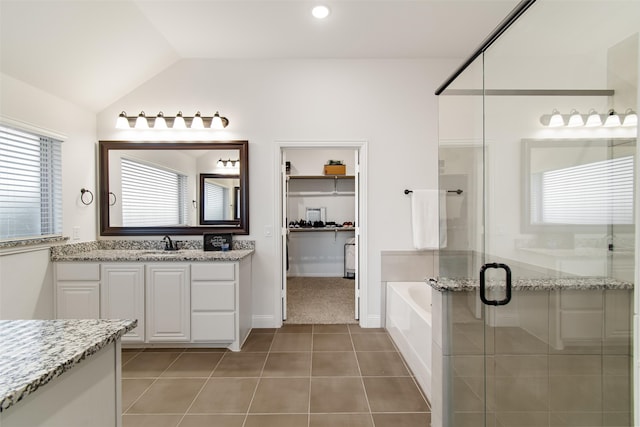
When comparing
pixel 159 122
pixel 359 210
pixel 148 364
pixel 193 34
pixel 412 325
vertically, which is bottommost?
pixel 148 364

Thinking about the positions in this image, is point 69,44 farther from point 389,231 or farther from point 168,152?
point 389,231

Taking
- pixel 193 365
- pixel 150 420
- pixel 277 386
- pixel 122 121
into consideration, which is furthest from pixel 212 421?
pixel 122 121

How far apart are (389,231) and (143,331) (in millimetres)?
2610

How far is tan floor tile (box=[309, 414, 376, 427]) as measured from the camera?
1863mm

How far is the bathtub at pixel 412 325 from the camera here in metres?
2.16

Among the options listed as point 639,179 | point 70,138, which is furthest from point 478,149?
point 70,138

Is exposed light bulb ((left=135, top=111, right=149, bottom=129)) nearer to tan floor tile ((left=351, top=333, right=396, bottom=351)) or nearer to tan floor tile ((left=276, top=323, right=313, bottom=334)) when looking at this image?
tan floor tile ((left=276, top=323, right=313, bottom=334))

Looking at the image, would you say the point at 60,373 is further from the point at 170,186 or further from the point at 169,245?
the point at 170,186

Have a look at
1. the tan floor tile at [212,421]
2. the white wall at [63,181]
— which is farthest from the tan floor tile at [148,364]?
the white wall at [63,181]

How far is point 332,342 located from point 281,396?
95cm

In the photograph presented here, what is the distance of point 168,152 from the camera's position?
3.40 metres

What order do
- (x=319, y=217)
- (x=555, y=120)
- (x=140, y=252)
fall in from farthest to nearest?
(x=319, y=217), (x=140, y=252), (x=555, y=120)

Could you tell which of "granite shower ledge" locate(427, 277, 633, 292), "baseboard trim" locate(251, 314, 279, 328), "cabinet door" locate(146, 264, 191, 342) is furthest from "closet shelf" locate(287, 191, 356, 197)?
"granite shower ledge" locate(427, 277, 633, 292)

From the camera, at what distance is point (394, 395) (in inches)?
84.7
